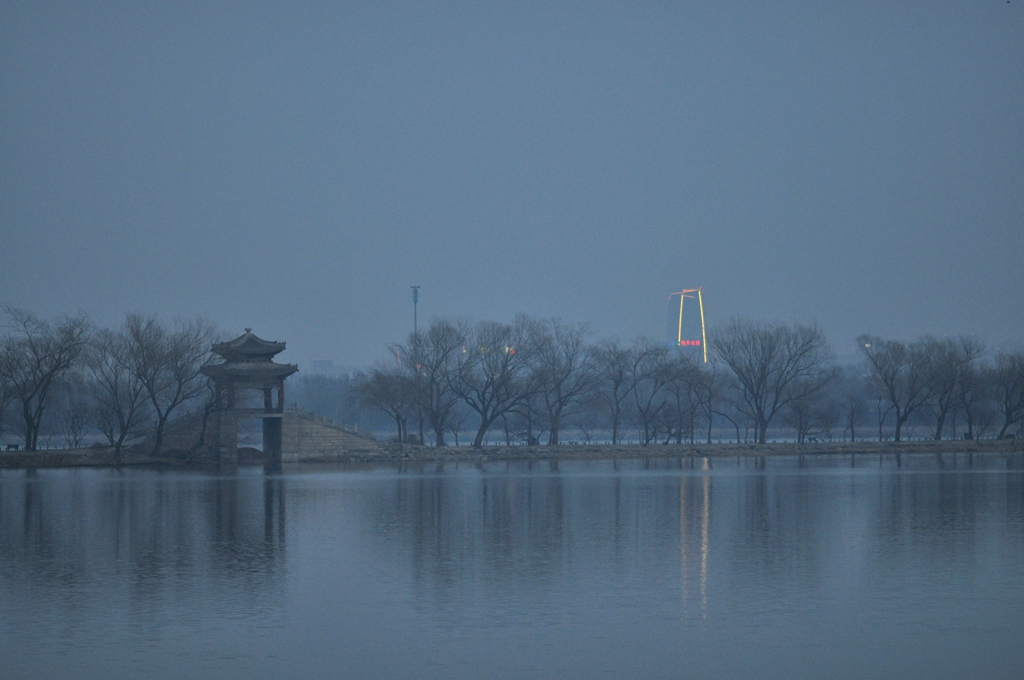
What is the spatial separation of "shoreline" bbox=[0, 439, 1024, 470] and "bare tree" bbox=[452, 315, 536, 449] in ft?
9.03

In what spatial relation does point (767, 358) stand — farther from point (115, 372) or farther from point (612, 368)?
point (115, 372)

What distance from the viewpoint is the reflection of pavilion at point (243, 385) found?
58.9 metres

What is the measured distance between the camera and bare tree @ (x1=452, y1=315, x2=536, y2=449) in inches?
2657

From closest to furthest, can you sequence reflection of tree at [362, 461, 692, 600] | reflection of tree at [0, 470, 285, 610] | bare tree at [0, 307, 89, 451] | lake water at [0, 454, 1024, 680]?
1. lake water at [0, 454, 1024, 680]
2. reflection of tree at [0, 470, 285, 610]
3. reflection of tree at [362, 461, 692, 600]
4. bare tree at [0, 307, 89, 451]

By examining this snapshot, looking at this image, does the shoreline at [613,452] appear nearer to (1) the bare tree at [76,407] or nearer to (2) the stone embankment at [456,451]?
(2) the stone embankment at [456,451]

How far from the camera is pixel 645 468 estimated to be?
2098 inches

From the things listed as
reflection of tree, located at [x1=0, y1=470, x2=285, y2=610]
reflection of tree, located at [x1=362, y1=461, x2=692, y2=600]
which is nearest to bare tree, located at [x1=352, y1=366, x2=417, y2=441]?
reflection of tree, located at [x1=362, y1=461, x2=692, y2=600]

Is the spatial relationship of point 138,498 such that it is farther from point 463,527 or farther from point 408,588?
point 408,588

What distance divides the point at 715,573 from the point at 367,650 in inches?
279

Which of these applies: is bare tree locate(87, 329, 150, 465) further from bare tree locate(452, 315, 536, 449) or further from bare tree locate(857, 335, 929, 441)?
bare tree locate(857, 335, 929, 441)

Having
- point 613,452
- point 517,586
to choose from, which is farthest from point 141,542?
point 613,452

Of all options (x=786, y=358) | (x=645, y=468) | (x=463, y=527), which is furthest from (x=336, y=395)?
(x=463, y=527)

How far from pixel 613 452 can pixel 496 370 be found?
27.7 ft

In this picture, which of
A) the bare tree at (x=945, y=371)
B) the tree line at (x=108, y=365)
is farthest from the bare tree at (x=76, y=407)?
the bare tree at (x=945, y=371)
